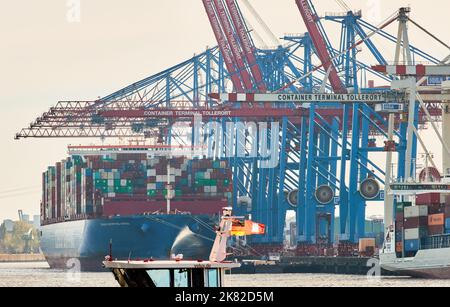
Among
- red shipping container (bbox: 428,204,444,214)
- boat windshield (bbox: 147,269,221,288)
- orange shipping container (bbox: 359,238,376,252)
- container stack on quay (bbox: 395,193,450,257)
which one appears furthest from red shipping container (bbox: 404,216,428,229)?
boat windshield (bbox: 147,269,221,288)

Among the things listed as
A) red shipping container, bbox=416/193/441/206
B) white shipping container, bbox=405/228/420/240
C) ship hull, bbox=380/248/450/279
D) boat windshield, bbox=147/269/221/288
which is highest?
red shipping container, bbox=416/193/441/206

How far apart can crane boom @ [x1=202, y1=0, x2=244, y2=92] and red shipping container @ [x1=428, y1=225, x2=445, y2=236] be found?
1693 inches

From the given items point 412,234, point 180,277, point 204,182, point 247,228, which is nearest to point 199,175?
point 204,182

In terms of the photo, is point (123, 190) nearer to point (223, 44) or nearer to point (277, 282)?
point (223, 44)

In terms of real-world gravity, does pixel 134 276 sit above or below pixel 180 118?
below

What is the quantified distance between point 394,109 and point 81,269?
33.6m

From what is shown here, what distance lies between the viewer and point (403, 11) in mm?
96875

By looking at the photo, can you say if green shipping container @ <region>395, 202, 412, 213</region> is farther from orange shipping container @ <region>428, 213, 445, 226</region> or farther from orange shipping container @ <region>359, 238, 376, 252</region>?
orange shipping container @ <region>359, 238, 376, 252</region>

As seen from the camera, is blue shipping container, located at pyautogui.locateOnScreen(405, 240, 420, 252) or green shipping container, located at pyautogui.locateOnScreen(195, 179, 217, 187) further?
green shipping container, located at pyautogui.locateOnScreen(195, 179, 217, 187)

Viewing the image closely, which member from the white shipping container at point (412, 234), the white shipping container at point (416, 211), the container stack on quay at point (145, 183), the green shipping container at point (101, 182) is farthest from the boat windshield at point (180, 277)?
the green shipping container at point (101, 182)

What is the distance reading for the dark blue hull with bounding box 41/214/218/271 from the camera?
117688mm

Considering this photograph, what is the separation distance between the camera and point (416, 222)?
8681 cm

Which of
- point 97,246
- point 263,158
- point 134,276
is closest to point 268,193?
point 263,158
